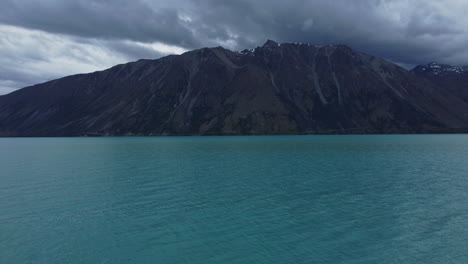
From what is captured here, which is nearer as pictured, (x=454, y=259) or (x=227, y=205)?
(x=454, y=259)

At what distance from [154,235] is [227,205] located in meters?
11.5

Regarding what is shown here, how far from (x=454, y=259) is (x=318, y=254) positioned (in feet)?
30.3

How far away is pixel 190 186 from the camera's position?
166 feet

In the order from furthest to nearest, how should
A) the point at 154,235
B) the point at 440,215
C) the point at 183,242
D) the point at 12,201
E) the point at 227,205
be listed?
the point at 12,201 → the point at 227,205 → the point at 440,215 → the point at 154,235 → the point at 183,242

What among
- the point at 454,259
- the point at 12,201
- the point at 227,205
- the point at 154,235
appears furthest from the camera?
the point at 12,201

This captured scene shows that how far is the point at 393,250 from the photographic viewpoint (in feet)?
79.7

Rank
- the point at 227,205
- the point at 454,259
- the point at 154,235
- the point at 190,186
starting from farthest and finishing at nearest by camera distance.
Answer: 1. the point at 190,186
2. the point at 227,205
3. the point at 154,235
4. the point at 454,259

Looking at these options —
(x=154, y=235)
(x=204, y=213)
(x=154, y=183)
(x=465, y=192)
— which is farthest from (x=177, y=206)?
(x=465, y=192)

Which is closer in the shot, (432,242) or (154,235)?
(432,242)

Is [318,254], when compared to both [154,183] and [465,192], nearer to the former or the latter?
[465,192]

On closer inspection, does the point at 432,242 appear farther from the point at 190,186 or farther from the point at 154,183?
the point at 154,183

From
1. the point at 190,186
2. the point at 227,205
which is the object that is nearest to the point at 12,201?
the point at 190,186

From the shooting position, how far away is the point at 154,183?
53188 mm

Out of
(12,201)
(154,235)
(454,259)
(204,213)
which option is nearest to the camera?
(454,259)
